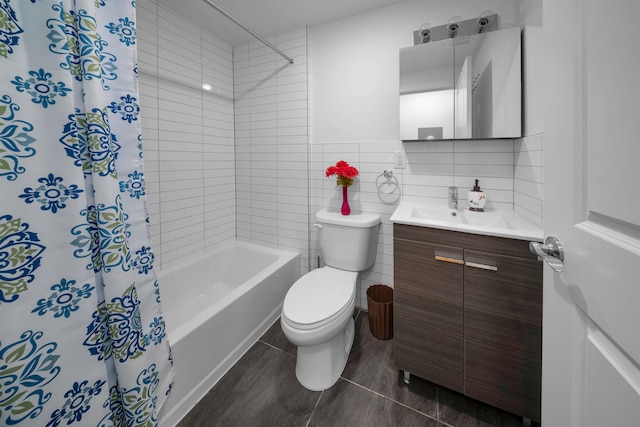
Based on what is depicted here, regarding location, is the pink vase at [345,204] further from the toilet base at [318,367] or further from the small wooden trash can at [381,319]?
the toilet base at [318,367]

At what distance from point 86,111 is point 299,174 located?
1504 millimetres

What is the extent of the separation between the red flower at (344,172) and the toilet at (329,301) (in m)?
0.25

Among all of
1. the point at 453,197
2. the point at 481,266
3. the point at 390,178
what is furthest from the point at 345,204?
the point at 481,266

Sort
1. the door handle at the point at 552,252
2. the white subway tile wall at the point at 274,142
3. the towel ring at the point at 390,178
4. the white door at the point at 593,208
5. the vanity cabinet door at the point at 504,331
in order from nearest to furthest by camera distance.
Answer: the white door at the point at 593,208
the door handle at the point at 552,252
the vanity cabinet door at the point at 504,331
the towel ring at the point at 390,178
the white subway tile wall at the point at 274,142

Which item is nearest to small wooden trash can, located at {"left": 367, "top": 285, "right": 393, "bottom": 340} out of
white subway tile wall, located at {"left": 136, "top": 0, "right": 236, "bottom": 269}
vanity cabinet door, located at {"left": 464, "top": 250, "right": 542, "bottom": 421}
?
vanity cabinet door, located at {"left": 464, "top": 250, "right": 542, "bottom": 421}

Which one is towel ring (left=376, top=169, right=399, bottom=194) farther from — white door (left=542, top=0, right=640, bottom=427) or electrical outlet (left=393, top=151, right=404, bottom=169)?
white door (left=542, top=0, right=640, bottom=427)

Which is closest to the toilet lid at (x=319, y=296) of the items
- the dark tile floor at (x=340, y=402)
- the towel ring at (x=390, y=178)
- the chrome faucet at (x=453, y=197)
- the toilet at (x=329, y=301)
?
the toilet at (x=329, y=301)

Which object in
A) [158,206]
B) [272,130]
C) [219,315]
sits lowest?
[219,315]

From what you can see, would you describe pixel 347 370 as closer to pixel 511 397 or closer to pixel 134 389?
pixel 511 397

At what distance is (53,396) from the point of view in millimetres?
Result: 673

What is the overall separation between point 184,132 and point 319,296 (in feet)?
5.46

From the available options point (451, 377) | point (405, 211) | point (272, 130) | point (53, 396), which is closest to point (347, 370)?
point (451, 377)

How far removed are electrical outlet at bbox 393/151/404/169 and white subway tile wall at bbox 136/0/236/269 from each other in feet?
5.11

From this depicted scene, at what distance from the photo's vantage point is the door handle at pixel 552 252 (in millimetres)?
549
